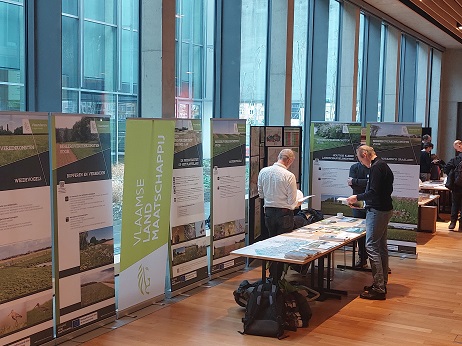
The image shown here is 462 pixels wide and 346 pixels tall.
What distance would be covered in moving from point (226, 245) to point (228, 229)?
0.21 m

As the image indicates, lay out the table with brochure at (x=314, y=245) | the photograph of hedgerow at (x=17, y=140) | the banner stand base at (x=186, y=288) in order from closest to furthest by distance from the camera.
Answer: the photograph of hedgerow at (x=17, y=140) → the table with brochure at (x=314, y=245) → the banner stand base at (x=186, y=288)

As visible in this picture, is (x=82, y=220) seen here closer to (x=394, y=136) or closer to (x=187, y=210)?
(x=187, y=210)

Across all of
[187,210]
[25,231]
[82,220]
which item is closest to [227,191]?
[187,210]

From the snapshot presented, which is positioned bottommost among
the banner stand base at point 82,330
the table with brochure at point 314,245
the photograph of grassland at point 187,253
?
the banner stand base at point 82,330

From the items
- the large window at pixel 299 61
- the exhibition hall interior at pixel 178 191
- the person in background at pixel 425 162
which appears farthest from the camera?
the person in background at pixel 425 162

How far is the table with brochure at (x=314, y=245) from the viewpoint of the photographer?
20.4ft

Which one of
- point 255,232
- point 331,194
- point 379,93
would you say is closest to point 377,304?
point 255,232

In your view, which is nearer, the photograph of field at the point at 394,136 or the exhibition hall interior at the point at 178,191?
the exhibition hall interior at the point at 178,191

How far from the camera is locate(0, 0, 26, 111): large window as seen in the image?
234 inches

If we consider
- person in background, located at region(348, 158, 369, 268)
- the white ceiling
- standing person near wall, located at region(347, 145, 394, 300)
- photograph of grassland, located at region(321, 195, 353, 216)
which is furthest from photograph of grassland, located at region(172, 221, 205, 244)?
the white ceiling

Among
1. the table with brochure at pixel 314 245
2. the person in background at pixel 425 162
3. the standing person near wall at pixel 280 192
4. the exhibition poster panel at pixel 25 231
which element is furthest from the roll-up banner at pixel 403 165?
the exhibition poster panel at pixel 25 231

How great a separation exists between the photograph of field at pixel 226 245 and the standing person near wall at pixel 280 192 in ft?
2.05

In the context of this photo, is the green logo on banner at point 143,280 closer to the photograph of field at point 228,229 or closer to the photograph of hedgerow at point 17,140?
the photograph of field at point 228,229

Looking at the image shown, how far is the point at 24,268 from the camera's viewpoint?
5207 millimetres
